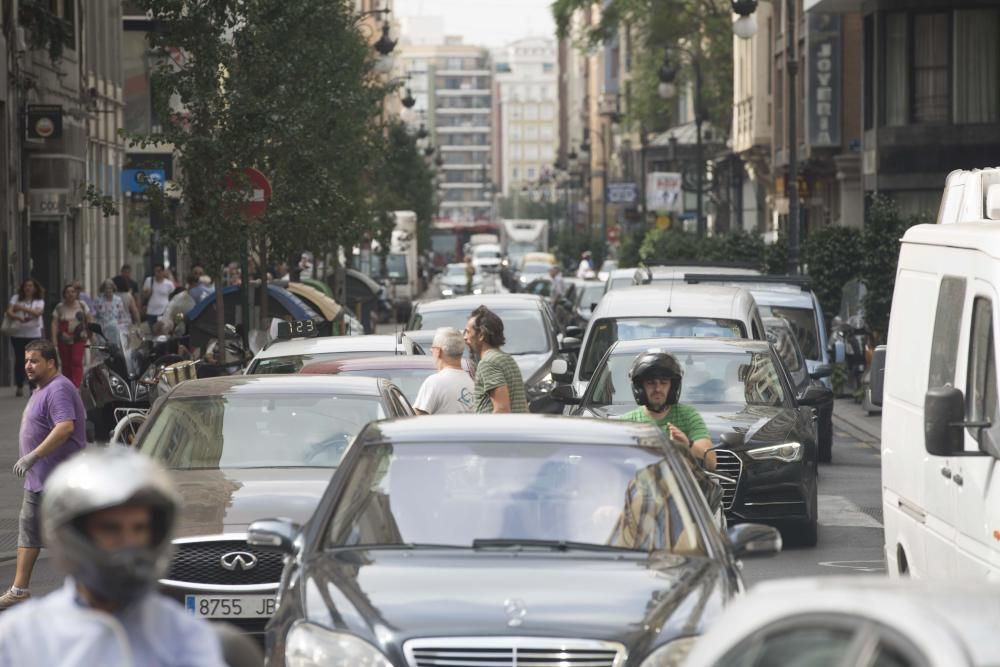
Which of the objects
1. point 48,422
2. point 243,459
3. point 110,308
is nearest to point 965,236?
point 243,459

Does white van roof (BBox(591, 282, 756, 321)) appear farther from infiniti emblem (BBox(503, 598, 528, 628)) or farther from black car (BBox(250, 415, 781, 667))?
infiniti emblem (BBox(503, 598, 528, 628))

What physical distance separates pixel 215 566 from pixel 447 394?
12.1 ft

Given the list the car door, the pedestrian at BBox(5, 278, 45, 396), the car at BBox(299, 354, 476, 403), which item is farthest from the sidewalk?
the car door

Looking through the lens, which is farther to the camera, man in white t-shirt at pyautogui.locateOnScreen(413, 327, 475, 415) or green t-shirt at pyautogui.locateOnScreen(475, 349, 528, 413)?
man in white t-shirt at pyautogui.locateOnScreen(413, 327, 475, 415)

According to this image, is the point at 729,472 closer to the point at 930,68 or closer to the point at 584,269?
the point at 930,68

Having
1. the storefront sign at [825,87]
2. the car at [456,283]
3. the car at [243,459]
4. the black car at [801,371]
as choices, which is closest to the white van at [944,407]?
the car at [243,459]

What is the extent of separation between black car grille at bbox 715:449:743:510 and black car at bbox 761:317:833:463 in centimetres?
530

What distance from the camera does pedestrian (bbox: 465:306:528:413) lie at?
524 inches

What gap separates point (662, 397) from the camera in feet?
35.6

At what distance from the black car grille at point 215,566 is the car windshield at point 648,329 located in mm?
9747

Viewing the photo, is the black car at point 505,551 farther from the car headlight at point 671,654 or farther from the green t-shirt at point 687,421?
the green t-shirt at point 687,421

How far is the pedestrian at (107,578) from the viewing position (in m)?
3.85

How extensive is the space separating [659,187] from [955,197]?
67.2 m

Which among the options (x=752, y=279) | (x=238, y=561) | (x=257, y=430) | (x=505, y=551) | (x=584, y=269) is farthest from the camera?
(x=584, y=269)
